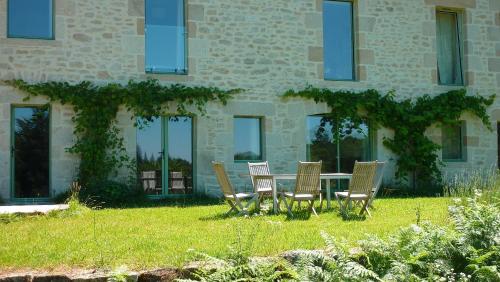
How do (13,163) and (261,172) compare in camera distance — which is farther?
(13,163)

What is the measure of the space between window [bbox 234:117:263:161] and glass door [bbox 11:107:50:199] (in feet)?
12.4

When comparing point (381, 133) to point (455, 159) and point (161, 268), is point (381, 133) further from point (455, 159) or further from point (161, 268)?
point (161, 268)

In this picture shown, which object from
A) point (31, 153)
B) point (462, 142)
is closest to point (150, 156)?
point (31, 153)

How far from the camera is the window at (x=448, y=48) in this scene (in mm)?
14125

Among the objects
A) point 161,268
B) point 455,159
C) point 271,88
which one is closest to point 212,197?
point 271,88

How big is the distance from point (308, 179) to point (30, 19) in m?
6.61

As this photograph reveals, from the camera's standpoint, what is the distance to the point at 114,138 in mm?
11219

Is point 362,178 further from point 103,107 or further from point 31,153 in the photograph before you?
point 31,153

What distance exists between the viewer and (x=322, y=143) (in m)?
12.9

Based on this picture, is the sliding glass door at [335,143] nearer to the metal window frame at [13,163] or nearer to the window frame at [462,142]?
the window frame at [462,142]

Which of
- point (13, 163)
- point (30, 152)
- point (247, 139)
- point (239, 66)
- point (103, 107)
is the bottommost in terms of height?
point (13, 163)

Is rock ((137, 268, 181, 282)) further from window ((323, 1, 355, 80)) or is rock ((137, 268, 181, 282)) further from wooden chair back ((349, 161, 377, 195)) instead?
window ((323, 1, 355, 80))

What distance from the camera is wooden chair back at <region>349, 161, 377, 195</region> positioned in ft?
26.4

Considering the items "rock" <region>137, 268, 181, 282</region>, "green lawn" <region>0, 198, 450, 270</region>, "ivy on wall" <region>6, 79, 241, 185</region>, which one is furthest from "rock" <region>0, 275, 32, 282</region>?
"ivy on wall" <region>6, 79, 241, 185</region>
